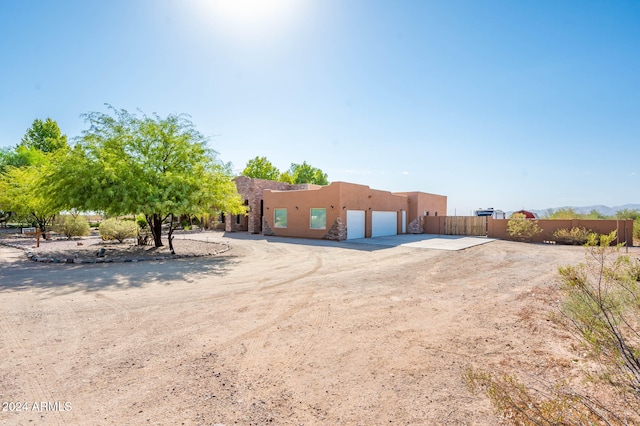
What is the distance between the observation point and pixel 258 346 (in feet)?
13.7

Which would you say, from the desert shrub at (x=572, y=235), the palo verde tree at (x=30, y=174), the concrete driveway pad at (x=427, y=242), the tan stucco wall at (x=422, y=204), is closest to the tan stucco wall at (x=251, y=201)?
the concrete driveway pad at (x=427, y=242)

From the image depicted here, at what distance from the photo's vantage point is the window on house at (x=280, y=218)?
902 inches

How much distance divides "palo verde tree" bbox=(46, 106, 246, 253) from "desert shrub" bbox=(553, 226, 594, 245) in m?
20.6

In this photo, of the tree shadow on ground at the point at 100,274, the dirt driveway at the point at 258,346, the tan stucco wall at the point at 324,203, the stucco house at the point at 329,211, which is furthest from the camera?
the stucco house at the point at 329,211

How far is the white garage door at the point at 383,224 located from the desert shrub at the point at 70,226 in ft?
62.7

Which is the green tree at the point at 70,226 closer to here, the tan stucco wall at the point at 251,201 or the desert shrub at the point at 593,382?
the tan stucco wall at the point at 251,201

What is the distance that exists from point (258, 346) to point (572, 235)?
2286 centimetres

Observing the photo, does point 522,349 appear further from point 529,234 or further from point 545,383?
point 529,234

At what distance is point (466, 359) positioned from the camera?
384 cm

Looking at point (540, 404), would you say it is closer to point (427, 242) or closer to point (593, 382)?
point (593, 382)

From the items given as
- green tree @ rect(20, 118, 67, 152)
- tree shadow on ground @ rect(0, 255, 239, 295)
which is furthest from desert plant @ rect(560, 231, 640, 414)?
green tree @ rect(20, 118, 67, 152)

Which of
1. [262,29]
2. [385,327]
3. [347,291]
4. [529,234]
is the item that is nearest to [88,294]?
[347,291]

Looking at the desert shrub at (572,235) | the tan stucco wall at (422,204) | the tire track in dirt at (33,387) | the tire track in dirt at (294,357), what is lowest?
the tire track in dirt at (294,357)

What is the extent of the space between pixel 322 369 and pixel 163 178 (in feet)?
34.7
